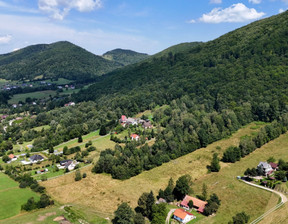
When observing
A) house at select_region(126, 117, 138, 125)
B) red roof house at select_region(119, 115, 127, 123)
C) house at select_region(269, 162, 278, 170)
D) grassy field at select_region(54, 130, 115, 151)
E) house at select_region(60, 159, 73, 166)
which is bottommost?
house at select_region(269, 162, 278, 170)

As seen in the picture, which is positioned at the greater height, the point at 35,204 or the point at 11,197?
→ the point at 11,197

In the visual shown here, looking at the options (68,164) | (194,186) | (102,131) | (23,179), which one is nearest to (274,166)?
(194,186)

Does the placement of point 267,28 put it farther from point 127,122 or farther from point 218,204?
point 218,204

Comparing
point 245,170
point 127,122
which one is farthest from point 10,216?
point 127,122

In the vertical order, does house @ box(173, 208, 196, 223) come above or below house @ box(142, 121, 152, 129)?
below

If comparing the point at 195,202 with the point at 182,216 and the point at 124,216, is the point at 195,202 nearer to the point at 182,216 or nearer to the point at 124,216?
the point at 182,216

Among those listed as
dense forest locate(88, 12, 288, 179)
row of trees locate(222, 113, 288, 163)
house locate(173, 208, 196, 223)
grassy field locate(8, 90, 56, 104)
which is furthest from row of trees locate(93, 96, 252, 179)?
grassy field locate(8, 90, 56, 104)

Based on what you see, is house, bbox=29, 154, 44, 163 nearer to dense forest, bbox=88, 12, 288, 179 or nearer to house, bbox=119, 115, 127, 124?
dense forest, bbox=88, 12, 288, 179
